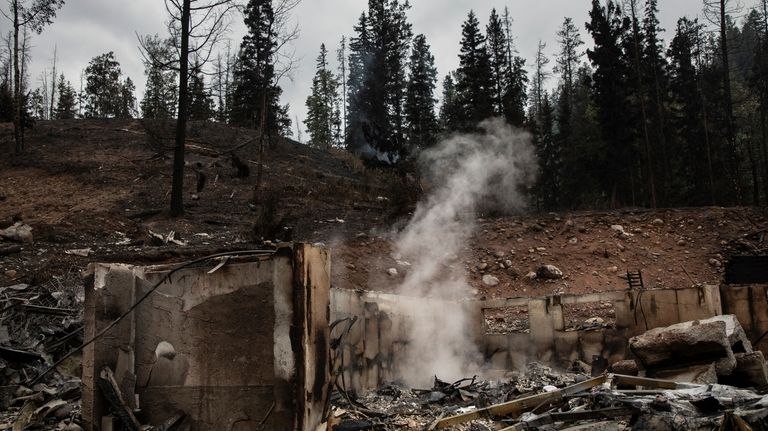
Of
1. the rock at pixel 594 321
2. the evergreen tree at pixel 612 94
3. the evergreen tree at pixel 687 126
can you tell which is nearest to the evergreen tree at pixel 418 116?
the evergreen tree at pixel 612 94

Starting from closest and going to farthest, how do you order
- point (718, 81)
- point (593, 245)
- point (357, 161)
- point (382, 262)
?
point (382, 262) → point (593, 245) → point (718, 81) → point (357, 161)

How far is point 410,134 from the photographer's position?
3512cm

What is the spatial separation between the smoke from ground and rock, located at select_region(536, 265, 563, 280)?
2.42 meters

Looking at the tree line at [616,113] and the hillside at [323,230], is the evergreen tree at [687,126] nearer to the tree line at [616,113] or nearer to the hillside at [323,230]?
the tree line at [616,113]

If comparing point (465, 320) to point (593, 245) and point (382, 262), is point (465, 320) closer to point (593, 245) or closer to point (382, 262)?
point (382, 262)

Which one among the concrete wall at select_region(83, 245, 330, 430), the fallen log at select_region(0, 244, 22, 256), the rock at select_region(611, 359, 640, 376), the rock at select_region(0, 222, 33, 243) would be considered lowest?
the rock at select_region(611, 359, 640, 376)

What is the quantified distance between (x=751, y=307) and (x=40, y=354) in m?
12.9

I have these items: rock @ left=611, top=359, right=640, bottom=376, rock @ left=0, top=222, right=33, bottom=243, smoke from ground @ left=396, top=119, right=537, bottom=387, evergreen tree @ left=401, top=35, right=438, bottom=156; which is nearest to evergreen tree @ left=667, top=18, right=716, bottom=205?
smoke from ground @ left=396, top=119, right=537, bottom=387

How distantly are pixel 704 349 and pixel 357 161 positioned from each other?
28234mm

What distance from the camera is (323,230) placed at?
17.2 metres

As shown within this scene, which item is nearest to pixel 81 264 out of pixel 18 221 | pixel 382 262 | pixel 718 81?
pixel 18 221

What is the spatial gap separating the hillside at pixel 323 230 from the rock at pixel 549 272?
0.21 meters

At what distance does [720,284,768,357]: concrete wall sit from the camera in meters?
11.0

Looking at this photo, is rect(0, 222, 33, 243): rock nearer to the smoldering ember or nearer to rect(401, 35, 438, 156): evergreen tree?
the smoldering ember
